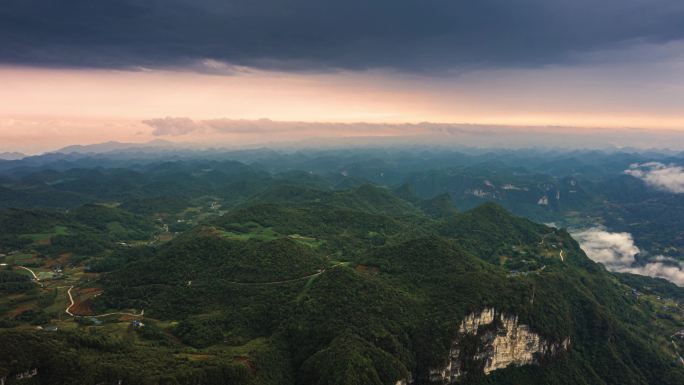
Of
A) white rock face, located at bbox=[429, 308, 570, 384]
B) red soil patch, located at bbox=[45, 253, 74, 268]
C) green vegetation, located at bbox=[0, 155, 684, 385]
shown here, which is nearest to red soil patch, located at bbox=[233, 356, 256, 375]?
green vegetation, located at bbox=[0, 155, 684, 385]

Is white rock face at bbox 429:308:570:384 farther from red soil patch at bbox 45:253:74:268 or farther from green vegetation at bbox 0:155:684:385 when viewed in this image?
red soil patch at bbox 45:253:74:268

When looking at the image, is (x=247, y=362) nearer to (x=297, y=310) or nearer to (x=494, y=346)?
(x=297, y=310)

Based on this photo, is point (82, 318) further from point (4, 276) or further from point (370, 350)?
point (370, 350)

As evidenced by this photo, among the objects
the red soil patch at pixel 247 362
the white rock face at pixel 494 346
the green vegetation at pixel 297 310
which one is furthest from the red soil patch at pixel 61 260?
the white rock face at pixel 494 346

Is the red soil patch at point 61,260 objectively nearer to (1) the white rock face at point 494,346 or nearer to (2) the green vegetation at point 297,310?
(2) the green vegetation at point 297,310

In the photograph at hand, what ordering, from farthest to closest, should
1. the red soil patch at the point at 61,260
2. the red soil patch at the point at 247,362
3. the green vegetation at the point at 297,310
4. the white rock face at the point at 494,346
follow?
the red soil patch at the point at 61,260
the white rock face at the point at 494,346
the red soil patch at the point at 247,362
the green vegetation at the point at 297,310

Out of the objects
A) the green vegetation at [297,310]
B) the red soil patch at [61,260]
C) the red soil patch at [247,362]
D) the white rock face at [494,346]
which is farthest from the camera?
the red soil patch at [61,260]
